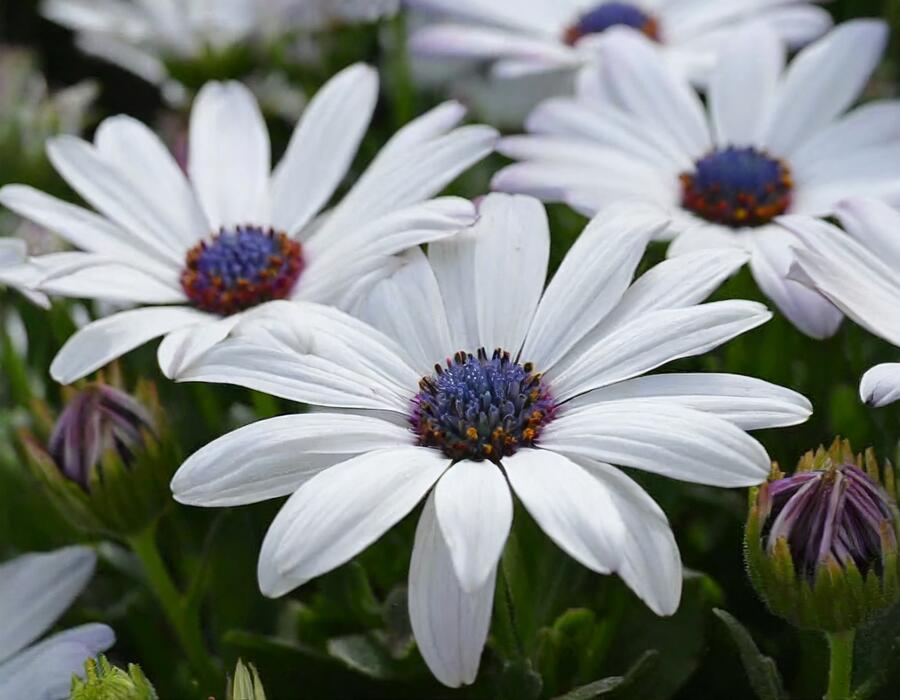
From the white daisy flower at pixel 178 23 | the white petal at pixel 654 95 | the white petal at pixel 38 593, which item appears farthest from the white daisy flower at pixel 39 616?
the white daisy flower at pixel 178 23

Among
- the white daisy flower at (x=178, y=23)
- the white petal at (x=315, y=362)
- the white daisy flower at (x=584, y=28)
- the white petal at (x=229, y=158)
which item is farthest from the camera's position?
the white daisy flower at (x=178, y=23)

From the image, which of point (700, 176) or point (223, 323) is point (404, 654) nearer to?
point (223, 323)

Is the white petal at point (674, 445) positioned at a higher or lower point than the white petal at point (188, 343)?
lower

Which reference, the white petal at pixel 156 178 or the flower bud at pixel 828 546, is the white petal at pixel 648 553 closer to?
the flower bud at pixel 828 546

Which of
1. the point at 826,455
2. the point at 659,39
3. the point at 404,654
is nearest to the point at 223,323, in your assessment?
the point at 404,654

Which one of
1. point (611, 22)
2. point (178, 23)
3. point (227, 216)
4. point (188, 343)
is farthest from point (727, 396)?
point (178, 23)
